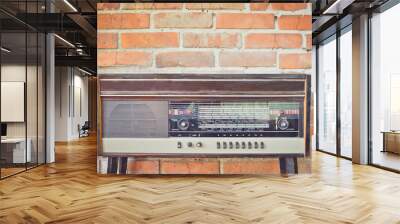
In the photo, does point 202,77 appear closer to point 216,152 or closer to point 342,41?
point 216,152

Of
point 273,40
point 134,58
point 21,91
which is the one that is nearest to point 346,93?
point 273,40

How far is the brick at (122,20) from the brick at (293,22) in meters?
1.27

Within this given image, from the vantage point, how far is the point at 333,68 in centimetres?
607

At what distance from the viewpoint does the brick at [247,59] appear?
337 centimetres

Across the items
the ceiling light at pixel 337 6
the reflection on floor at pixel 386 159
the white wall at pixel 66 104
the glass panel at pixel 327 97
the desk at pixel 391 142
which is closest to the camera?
the ceiling light at pixel 337 6

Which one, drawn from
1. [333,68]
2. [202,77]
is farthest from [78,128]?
[202,77]

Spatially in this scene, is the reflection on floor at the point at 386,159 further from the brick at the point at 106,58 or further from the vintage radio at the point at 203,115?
the brick at the point at 106,58

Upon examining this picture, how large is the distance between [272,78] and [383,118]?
2.15 m

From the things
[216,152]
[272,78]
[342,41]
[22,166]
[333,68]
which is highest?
[342,41]

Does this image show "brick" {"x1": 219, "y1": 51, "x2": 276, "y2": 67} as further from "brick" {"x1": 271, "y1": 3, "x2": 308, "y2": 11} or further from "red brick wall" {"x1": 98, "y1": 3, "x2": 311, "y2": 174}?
"brick" {"x1": 271, "y1": 3, "x2": 308, "y2": 11}

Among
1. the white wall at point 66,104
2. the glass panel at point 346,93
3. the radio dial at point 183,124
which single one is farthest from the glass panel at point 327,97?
the white wall at point 66,104

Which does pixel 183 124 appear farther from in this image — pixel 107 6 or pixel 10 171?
pixel 10 171

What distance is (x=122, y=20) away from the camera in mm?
3348

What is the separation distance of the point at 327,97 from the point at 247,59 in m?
3.53
